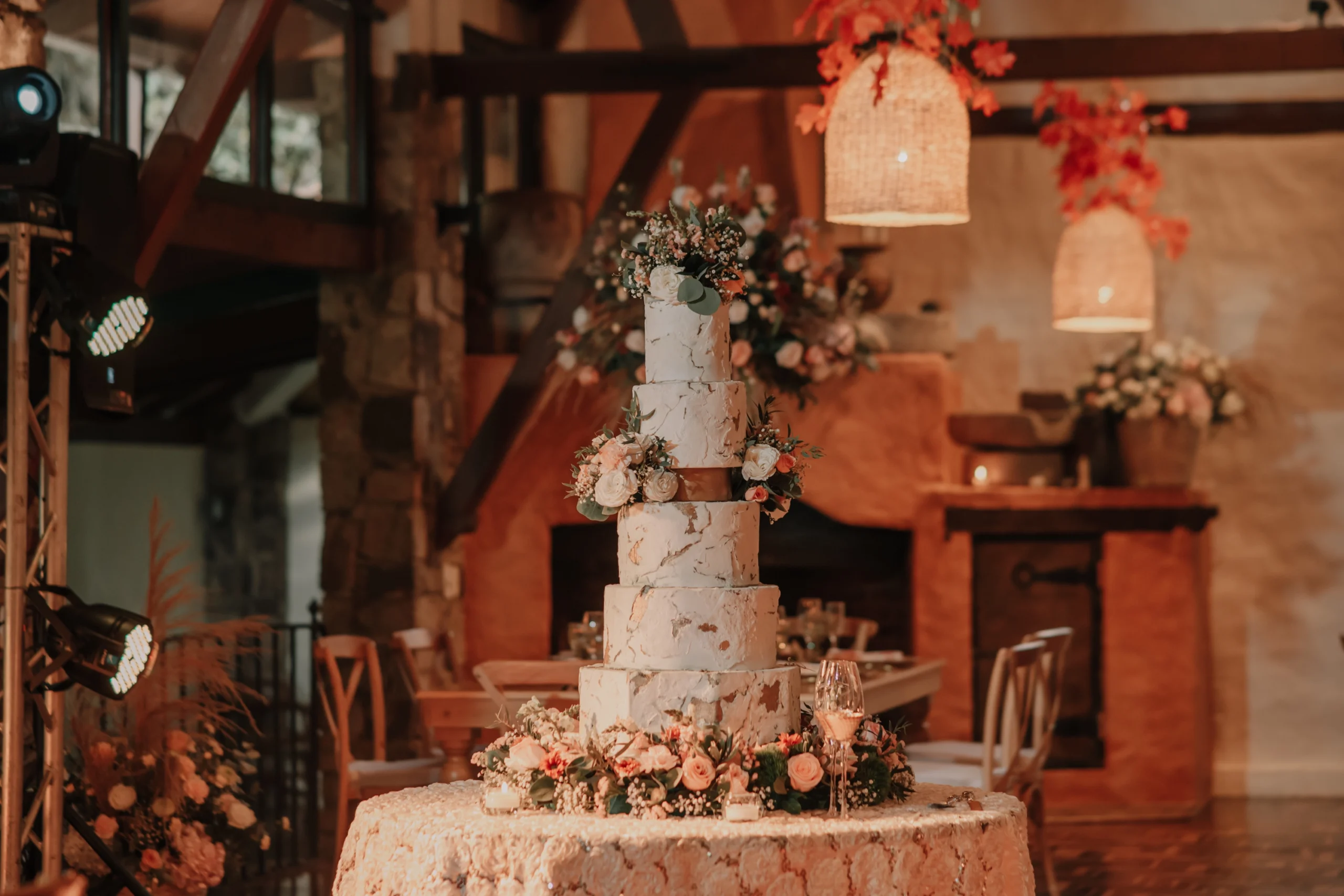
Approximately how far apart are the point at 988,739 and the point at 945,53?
7.47ft

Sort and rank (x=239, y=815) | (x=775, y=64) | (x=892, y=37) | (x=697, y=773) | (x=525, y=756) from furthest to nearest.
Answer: (x=775, y=64)
(x=239, y=815)
(x=892, y=37)
(x=525, y=756)
(x=697, y=773)

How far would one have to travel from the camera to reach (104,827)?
461 cm

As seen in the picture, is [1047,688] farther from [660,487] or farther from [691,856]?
[691,856]

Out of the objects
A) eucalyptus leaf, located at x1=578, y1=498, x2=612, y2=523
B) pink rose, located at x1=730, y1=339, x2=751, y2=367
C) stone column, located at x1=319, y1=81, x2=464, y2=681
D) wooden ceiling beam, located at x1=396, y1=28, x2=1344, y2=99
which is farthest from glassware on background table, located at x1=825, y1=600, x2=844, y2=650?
eucalyptus leaf, located at x1=578, y1=498, x2=612, y2=523

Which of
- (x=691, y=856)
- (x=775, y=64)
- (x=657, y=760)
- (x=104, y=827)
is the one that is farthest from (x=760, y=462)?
(x=775, y=64)

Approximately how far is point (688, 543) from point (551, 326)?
362 cm

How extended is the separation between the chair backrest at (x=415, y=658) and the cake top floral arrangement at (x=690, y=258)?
2884 mm

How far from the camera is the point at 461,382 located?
7.53 meters

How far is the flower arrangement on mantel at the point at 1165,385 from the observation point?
7.79 m

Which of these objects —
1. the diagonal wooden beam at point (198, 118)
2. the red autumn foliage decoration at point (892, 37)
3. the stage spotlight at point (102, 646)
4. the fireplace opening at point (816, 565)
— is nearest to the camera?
the red autumn foliage decoration at point (892, 37)

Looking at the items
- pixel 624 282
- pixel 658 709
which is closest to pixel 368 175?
pixel 624 282

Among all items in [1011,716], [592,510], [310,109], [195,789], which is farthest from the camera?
[310,109]

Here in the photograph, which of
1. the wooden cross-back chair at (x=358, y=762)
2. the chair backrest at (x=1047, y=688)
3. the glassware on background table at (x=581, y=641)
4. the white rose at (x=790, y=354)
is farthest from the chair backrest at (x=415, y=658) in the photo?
the chair backrest at (x=1047, y=688)

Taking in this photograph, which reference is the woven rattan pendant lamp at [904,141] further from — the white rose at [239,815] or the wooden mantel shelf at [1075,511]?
the wooden mantel shelf at [1075,511]
